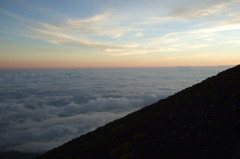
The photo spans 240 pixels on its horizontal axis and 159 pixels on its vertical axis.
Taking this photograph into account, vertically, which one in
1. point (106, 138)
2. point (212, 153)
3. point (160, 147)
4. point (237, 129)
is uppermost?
point (237, 129)

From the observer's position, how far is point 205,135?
12.0 metres

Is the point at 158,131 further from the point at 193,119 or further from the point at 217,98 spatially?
the point at 217,98

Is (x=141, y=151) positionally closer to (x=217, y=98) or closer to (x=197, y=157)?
(x=197, y=157)

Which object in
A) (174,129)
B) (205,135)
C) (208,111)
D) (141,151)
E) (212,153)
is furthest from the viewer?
(208,111)

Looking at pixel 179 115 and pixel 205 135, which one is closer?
pixel 205 135

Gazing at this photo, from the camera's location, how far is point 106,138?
18125mm

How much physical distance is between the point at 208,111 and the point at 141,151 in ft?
22.8

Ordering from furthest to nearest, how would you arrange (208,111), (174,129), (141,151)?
(208,111) < (174,129) < (141,151)

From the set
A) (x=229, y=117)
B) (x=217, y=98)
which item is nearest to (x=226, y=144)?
(x=229, y=117)

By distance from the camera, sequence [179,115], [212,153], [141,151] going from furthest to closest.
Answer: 1. [179,115]
2. [141,151]
3. [212,153]

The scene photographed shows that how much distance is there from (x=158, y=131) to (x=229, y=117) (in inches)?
210

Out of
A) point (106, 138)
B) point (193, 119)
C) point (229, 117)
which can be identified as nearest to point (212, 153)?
point (229, 117)

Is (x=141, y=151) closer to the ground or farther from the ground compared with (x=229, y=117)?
closer to the ground

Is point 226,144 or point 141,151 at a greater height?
point 226,144
